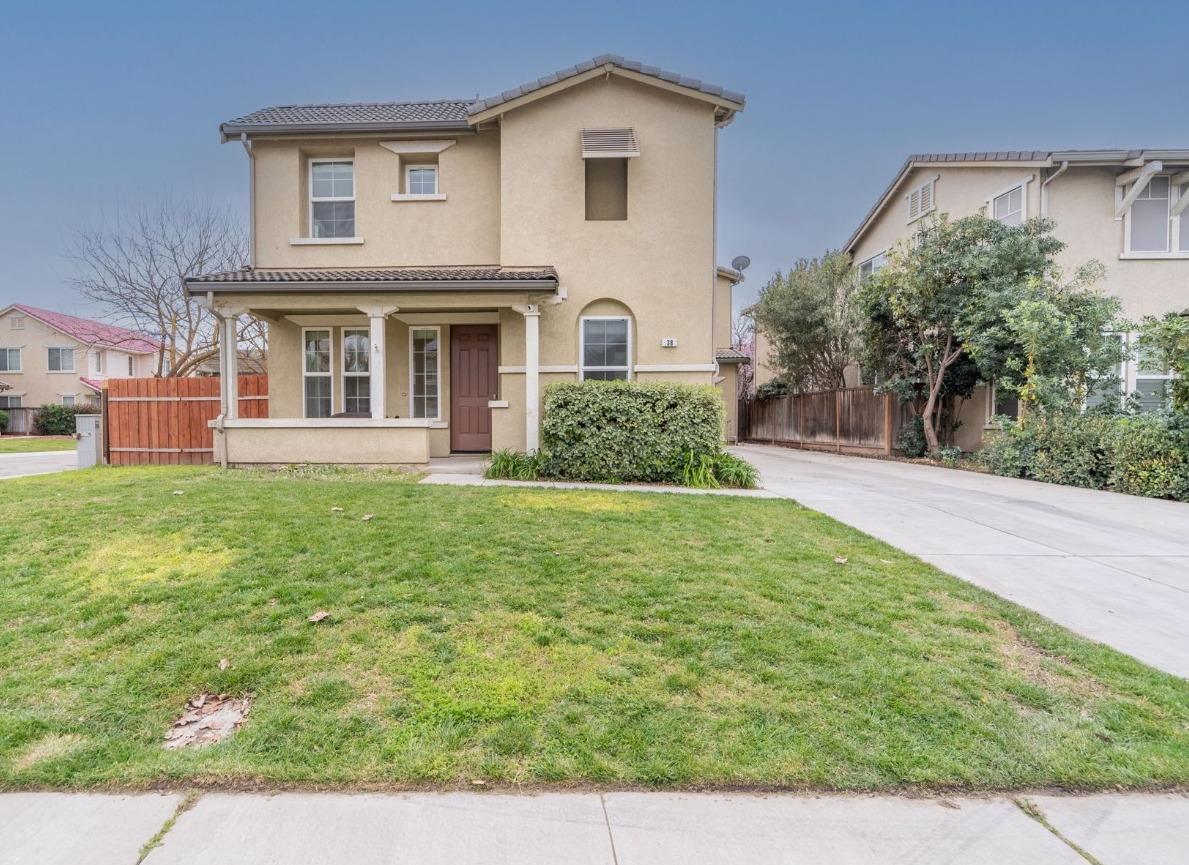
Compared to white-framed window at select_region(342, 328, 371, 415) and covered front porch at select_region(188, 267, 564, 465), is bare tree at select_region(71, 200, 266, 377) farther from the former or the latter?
white-framed window at select_region(342, 328, 371, 415)

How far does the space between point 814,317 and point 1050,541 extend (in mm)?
13087

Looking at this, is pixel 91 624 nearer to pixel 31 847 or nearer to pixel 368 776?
pixel 31 847

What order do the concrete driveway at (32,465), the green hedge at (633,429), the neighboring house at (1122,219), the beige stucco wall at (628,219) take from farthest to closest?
the neighboring house at (1122,219), the beige stucco wall at (628,219), the concrete driveway at (32,465), the green hedge at (633,429)

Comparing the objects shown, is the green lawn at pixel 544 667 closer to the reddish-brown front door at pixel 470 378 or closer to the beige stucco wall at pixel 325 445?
the beige stucco wall at pixel 325 445

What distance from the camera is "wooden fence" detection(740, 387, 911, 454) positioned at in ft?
48.8

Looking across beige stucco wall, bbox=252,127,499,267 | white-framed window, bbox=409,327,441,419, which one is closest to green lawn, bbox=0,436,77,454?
beige stucco wall, bbox=252,127,499,267

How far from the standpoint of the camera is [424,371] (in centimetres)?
1176

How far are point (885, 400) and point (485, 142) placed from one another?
11.5m

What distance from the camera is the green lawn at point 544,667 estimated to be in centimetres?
234

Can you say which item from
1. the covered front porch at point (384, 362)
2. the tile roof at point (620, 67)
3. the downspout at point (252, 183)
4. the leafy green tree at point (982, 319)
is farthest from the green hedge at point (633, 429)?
the downspout at point (252, 183)

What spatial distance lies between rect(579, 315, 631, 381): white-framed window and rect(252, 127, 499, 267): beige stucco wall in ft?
8.31

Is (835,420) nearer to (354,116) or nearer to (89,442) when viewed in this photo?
(354,116)

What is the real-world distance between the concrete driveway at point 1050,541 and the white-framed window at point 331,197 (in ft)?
32.0

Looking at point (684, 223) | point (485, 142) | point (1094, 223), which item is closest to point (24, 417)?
point (485, 142)
